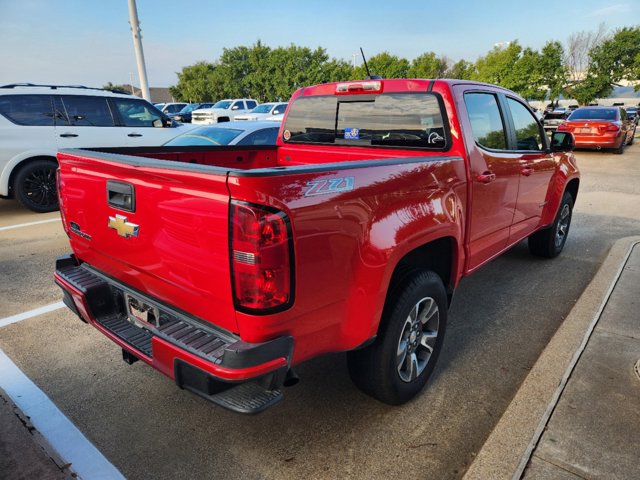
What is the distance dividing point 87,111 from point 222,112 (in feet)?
50.4

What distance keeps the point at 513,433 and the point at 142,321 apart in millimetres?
2063

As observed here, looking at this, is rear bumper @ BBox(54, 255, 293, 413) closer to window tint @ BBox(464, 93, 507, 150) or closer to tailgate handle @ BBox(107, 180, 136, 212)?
tailgate handle @ BBox(107, 180, 136, 212)

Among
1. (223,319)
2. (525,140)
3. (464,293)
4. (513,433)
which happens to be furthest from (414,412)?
(525,140)

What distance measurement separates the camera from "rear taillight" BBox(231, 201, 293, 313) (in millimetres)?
1668

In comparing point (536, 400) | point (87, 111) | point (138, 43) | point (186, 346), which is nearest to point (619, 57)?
point (138, 43)

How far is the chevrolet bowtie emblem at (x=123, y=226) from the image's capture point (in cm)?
215

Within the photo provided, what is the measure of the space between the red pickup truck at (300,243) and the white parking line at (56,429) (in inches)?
20.2

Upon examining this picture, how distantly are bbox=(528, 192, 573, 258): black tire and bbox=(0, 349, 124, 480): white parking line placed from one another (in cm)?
477

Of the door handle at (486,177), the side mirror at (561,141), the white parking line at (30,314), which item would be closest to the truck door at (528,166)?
the side mirror at (561,141)

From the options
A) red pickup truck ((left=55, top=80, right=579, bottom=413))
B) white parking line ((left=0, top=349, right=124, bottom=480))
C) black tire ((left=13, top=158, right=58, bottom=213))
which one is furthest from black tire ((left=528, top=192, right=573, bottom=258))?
black tire ((left=13, top=158, right=58, bottom=213))

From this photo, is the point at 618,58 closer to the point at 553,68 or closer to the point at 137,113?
the point at 553,68

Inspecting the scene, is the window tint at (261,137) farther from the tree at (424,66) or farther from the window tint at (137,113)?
the tree at (424,66)

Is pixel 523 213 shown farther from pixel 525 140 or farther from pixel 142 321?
pixel 142 321

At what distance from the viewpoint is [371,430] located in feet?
8.16
